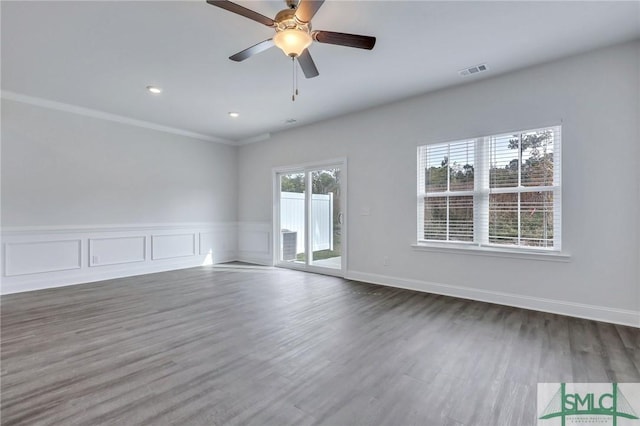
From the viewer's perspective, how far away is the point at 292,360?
2.39 meters

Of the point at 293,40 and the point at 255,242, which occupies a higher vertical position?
the point at 293,40

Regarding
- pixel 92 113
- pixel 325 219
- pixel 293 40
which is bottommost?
pixel 325 219

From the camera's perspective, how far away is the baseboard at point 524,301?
309cm

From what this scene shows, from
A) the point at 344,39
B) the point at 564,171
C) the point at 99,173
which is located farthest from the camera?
the point at 99,173

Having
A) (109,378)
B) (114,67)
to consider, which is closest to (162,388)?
(109,378)

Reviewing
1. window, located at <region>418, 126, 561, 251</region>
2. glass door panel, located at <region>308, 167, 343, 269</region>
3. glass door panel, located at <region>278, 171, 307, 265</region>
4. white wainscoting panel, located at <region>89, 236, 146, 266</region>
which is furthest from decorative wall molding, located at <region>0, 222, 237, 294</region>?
window, located at <region>418, 126, 561, 251</region>

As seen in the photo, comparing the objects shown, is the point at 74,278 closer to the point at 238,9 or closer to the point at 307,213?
the point at 307,213

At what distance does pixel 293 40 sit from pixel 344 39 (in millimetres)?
395

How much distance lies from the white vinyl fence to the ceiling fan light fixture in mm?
3377

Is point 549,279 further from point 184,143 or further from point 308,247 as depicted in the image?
point 184,143

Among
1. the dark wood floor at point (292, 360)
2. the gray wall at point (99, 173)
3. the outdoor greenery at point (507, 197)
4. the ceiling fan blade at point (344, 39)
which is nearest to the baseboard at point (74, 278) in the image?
the dark wood floor at point (292, 360)

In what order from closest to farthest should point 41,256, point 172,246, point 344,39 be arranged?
point 344,39 < point 41,256 < point 172,246

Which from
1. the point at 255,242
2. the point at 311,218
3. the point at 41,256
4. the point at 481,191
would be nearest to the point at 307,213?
the point at 311,218

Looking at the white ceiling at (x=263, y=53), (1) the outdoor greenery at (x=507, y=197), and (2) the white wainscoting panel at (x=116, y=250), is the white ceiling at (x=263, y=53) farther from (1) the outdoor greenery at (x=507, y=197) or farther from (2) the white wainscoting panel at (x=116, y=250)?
(2) the white wainscoting panel at (x=116, y=250)
